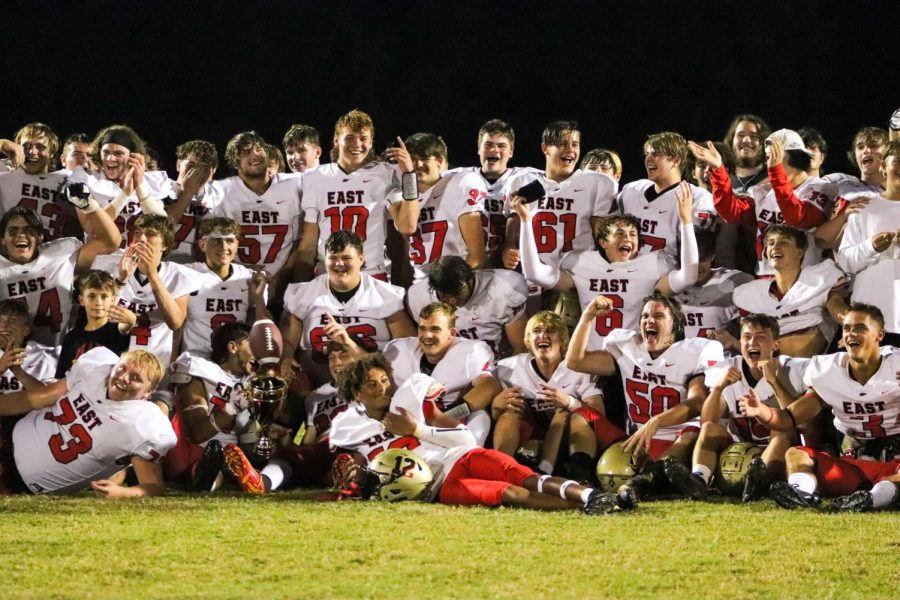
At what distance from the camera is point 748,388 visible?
5.21 metres

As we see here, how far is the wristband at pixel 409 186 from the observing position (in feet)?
19.7

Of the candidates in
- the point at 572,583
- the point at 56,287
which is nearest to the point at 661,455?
the point at 572,583

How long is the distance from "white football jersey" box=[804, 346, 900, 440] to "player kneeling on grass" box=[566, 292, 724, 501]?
51 cm

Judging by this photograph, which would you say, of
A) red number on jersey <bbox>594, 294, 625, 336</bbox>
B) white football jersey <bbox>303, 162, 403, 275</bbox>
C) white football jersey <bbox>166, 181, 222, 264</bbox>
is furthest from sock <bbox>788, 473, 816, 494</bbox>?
white football jersey <bbox>166, 181, 222, 264</bbox>

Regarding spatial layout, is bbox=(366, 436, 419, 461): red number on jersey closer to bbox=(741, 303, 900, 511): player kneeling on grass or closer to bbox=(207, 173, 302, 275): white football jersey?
bbox=(741, 303, 900, 511): player kneeling on grass

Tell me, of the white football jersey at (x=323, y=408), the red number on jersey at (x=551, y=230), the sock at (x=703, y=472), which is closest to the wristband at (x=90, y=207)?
the white football jersey at (x=323, y=408)

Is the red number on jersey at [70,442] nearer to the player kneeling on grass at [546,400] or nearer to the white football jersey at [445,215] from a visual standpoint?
the player kneeling on grass at [546,400]

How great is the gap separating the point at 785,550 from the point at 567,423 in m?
1.62

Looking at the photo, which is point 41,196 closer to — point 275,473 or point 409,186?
point 409,186

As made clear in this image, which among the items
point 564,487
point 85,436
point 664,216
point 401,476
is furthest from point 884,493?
point 85,436

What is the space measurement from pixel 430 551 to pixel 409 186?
248 centimetres

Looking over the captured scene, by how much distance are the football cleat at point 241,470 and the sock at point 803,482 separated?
210cm

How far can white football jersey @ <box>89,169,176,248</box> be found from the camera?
6.32m

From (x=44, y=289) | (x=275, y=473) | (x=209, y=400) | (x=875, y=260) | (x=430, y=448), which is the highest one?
(x=875, y=260)
